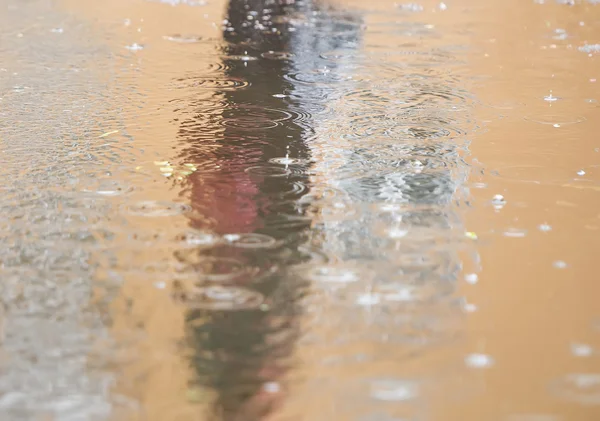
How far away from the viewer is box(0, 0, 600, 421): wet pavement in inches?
61.3

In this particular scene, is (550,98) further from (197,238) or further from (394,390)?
(394,390)

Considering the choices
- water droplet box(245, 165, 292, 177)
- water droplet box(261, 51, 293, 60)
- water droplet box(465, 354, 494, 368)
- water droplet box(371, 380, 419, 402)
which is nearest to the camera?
water droplet box(371, 380, 419, 402)

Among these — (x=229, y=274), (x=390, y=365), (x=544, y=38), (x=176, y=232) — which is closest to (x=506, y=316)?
(x=390, y=365)

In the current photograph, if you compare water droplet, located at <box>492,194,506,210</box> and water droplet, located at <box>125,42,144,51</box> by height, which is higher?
water droplet, located at <box>125,42,144,51</box>

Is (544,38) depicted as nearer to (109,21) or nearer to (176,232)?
(109,21)

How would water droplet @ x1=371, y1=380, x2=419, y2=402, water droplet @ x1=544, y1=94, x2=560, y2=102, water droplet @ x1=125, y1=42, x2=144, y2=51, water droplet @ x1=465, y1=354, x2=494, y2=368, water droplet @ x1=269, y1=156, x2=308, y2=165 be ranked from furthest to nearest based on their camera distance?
1. water droplet @ x1=125, y1=42, x2=144, y2=51
2. water droplet @ x1=544, y1=94, x2=560, y2=102
3. water droplet @ x1=269, y1=156, x2=308, y2=165
4. water droplet @ x1=465, y1=354, x2=494, y2=368
5. water droplet @ x1=371, y1=380, x2=419, y2=402

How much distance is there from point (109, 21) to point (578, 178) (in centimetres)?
445

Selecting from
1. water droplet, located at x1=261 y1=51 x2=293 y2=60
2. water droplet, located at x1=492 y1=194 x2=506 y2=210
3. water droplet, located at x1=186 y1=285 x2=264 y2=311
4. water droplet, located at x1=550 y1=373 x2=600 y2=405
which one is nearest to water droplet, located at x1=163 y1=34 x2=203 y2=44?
water droplet, located at x1=261 y1=51 x2=293 y2=60

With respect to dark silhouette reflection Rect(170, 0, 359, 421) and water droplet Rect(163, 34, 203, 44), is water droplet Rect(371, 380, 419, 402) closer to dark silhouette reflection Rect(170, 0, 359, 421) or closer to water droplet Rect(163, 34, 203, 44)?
dark silhouette reflection Rect(170, 0, 359, 421)

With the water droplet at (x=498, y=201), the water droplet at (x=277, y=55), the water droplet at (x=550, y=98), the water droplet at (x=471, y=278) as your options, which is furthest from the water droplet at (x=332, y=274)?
the water droplet at (x=277, y=55)

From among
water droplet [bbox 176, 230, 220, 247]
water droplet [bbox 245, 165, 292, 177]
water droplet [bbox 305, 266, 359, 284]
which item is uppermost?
water droplet [bbox 245, 165, 292, 177]

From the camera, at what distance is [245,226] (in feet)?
7.56

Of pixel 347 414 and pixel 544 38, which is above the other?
pixel 544 38

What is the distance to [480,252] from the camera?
216 cm
